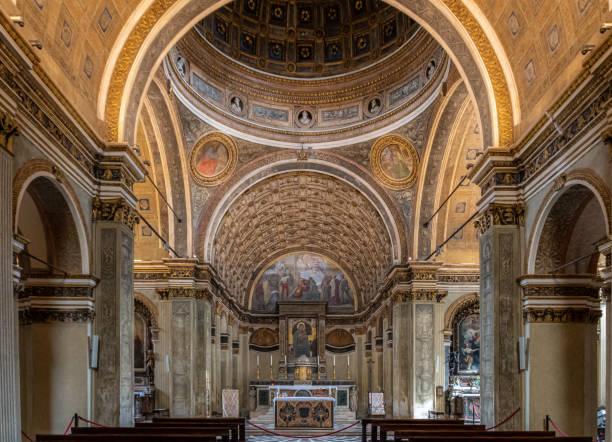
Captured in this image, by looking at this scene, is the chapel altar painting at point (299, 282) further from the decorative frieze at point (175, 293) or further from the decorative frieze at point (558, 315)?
the decorative frieze at point (558, 315)

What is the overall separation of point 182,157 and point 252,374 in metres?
21.1

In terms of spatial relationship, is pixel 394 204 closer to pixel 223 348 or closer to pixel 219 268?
pixel 219 268

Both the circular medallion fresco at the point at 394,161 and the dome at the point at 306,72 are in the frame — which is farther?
the circular medallion fresco at the point at 394,161

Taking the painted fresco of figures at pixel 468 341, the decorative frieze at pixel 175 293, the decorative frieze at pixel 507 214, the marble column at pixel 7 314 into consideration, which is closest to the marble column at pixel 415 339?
the painted fresco of figures at pixel 468 341

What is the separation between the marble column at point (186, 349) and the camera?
2361cm

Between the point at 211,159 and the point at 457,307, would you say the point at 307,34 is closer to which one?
the point at 211,159

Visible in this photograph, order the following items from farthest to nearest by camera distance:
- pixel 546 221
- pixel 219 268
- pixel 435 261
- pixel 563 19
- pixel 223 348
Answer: pixel 223 348 < pixel 219 268 < pixel 435 261 < pixel 546 221 < pixel 563 19

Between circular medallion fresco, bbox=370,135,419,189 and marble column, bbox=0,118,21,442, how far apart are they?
1715cm

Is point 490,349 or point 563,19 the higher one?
point 563,19

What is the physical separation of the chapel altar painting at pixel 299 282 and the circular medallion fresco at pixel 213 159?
57.1 ft

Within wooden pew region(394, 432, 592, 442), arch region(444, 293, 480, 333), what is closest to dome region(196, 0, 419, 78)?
arch region(444, 293, 480, 333)

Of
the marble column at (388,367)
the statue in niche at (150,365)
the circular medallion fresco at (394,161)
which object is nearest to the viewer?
the statue in niche at (150,365)

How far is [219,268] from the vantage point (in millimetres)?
29312

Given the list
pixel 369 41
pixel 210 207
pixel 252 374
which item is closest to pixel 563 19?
pixel 369 41
